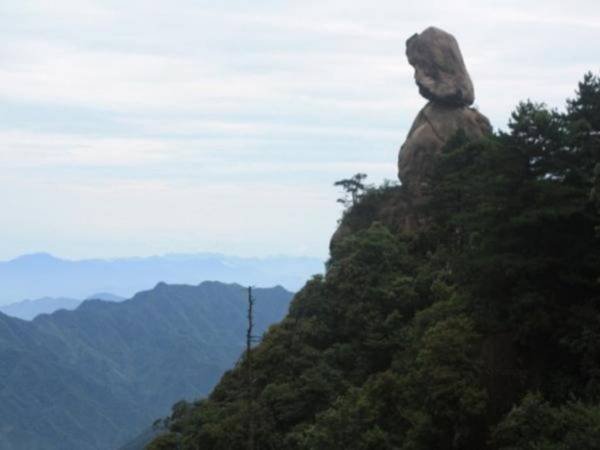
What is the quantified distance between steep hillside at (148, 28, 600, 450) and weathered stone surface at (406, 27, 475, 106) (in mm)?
11710

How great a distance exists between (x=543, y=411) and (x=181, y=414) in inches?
929

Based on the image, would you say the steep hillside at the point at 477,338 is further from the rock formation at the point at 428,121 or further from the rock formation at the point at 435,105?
the rock formation at the point at 435,105

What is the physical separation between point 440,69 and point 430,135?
468 cm

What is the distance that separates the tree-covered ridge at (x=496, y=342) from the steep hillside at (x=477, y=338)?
0.05 metres

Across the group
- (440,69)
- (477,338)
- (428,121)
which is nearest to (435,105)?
(428,121)

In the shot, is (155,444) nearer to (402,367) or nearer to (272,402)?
(272,402)

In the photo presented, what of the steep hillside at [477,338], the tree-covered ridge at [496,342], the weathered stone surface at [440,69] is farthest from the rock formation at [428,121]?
the tree-covered ridge at [496,342]

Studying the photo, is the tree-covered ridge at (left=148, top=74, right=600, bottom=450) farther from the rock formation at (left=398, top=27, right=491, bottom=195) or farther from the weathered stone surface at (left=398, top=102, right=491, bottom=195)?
the rock formation at (left=398, top=27, right=491, bottom=195)

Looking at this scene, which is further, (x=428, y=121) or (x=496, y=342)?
(x=428, y=121)

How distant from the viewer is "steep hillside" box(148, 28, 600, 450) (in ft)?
71.7

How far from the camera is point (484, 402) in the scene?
70.3 feet

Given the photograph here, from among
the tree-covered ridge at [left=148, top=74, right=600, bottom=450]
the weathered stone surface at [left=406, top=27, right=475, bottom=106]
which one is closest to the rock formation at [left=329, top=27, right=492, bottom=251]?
the weathered stone surface at [left=406, top=27, right=475, bottom=106]

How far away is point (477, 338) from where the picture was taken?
2388 cm

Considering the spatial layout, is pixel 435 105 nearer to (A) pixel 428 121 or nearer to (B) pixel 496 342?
(A) pixel 428 121
